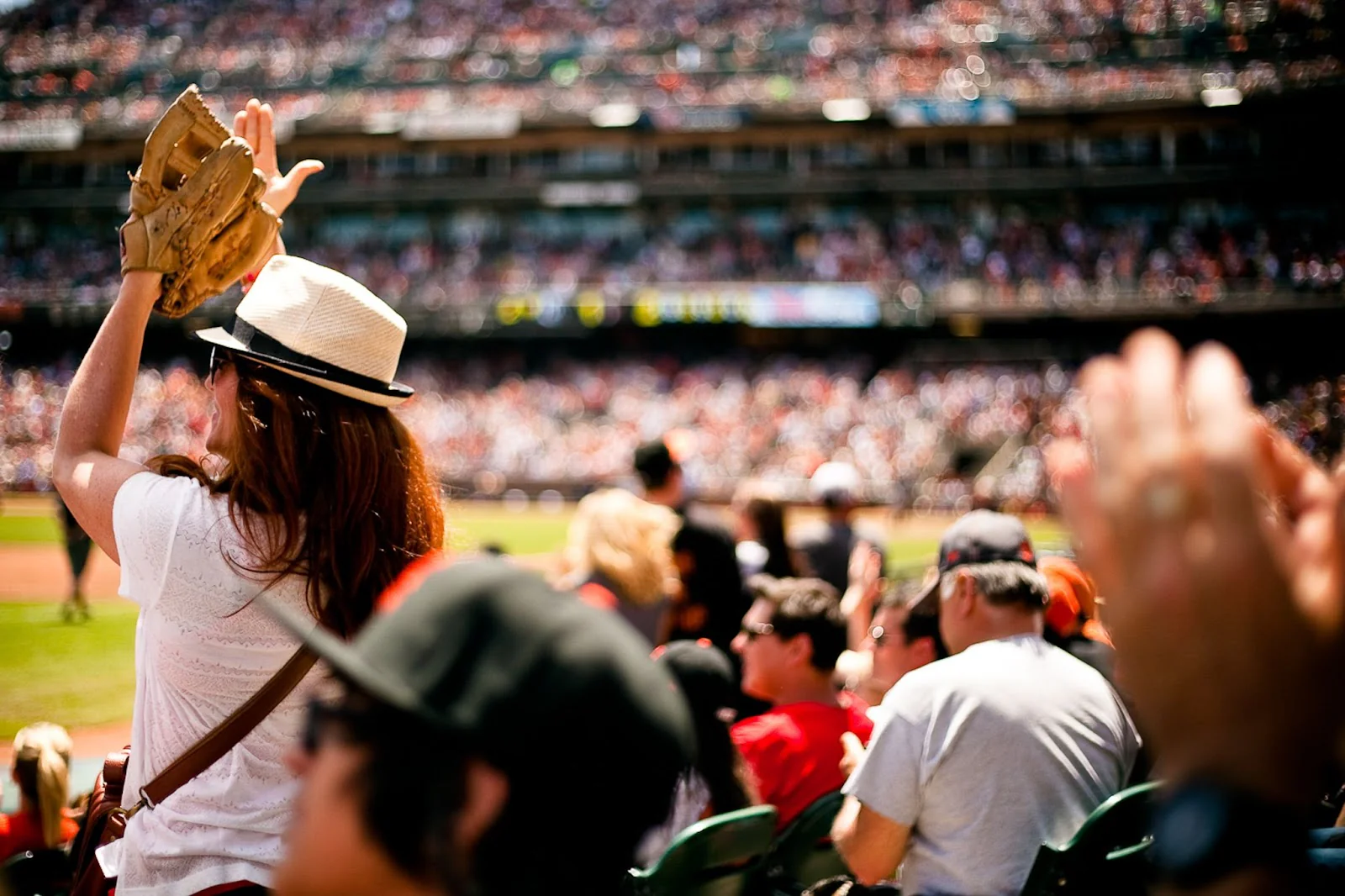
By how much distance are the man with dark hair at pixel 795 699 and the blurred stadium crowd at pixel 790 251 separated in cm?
3292

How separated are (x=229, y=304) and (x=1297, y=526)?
4025 cm

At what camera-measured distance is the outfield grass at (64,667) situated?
29.3ft

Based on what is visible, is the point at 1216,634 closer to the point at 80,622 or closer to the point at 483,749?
the point at 483,749

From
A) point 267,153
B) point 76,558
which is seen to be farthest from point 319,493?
point 76,558

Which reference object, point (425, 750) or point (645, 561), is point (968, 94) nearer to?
point (645, 561)

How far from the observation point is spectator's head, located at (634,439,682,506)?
20.2 feet

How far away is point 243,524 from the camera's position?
208 centimetres

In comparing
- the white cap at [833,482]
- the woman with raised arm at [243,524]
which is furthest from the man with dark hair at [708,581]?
the woman with raised arm at [243,524]

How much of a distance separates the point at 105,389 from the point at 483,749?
5.03ft

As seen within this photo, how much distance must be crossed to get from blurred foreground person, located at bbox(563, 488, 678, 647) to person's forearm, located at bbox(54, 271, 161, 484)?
306 centimetres

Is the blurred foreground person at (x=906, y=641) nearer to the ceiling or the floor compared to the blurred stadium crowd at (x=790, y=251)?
nearer to the floor

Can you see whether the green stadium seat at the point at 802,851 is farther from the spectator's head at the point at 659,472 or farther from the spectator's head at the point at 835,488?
the spectator's head at the point at 835,488

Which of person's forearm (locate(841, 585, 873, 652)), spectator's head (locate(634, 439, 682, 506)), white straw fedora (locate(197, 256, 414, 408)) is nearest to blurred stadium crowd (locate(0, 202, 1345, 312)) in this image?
person's forearm (locate(841, 585, 873, 652))

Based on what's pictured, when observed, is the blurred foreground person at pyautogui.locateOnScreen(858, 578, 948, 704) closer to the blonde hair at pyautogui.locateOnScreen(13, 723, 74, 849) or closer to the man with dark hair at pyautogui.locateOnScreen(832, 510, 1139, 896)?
the man with dark hair at pyautogui.locateOnScreen(832, 510, 1139, 896)
